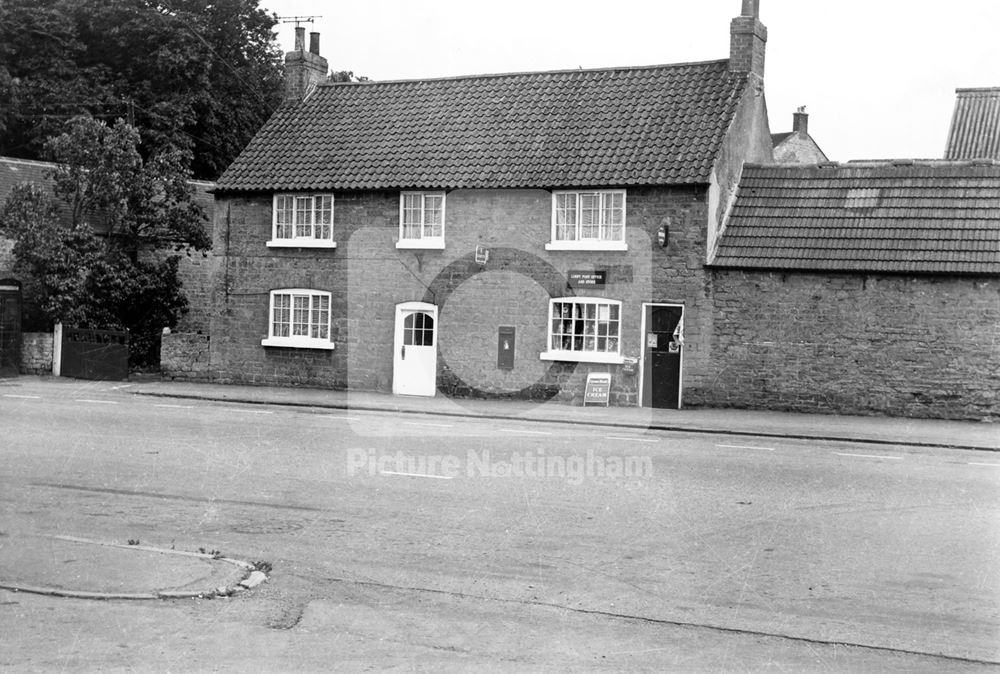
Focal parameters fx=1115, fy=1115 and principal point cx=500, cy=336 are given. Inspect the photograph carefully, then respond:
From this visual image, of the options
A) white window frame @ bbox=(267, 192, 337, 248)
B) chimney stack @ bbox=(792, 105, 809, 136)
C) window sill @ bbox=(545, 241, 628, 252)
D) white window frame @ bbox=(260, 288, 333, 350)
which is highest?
chimney stack @ bbox=(792, 105, 809, 136)

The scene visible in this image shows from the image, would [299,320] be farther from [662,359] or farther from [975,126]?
[975,126]

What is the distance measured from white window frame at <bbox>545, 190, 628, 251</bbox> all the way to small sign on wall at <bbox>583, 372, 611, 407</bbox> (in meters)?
2.97

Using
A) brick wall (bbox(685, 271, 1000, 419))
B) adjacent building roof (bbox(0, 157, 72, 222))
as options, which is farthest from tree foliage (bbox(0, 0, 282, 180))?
brick wall (bbox(685, 271, 1000, 419))

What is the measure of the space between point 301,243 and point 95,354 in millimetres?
6843

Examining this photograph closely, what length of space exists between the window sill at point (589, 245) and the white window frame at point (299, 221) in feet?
20.1

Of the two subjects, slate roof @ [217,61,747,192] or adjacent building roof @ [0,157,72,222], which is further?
adjacent building roof @ [0,157,72,222]

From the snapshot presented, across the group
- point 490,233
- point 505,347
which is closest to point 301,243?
point 490,233

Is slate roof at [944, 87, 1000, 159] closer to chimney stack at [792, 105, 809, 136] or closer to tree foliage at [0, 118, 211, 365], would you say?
chimney stack at [792, 105, 809, 136]

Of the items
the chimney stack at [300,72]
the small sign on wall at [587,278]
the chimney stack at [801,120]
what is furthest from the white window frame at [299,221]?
the chimney stack at [801,120]

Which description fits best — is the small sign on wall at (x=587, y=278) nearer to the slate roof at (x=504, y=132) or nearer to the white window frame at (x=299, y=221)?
the slate roof at (x=504, y=132)

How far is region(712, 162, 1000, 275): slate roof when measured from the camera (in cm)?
2380

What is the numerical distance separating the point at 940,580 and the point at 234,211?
78.4 feet

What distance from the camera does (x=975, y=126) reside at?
37.6 metres

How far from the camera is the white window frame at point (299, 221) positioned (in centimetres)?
2902
